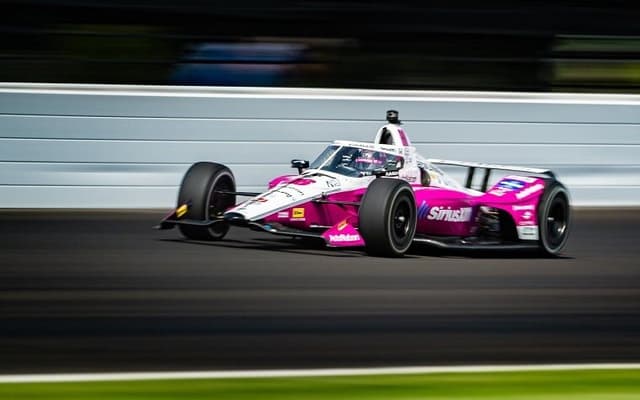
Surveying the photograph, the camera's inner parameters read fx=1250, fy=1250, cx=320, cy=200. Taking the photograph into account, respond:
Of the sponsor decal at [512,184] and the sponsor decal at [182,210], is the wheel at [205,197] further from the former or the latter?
the sponsor decal at [512,184]

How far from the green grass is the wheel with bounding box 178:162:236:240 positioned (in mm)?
4738

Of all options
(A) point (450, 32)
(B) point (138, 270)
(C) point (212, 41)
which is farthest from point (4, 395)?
(A) point (450, 32)

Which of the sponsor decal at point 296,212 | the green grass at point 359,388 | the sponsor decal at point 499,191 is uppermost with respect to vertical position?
the sponsor decal at point 499,191

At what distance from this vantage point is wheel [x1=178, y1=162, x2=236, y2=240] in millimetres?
9992

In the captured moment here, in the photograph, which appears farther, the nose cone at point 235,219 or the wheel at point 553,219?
the wheel at point 553,219

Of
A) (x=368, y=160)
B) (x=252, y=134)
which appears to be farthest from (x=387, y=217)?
(x=252, y=134)

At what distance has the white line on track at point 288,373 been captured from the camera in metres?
5.24

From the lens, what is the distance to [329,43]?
13344 millimetres

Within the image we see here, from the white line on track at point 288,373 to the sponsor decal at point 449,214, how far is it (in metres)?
4.35

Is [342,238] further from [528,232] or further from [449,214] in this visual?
[528,232]

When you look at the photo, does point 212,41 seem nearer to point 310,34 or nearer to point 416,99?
point 310,34

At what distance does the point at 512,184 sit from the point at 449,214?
75 centimetres

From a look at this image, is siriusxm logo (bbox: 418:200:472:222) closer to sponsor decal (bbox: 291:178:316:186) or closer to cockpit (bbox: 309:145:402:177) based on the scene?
cockpit (bbox: 309:145:402:177)

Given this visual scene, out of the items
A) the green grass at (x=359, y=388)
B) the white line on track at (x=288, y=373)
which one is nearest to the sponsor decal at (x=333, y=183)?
the white line on track at (x=288, y=373)
